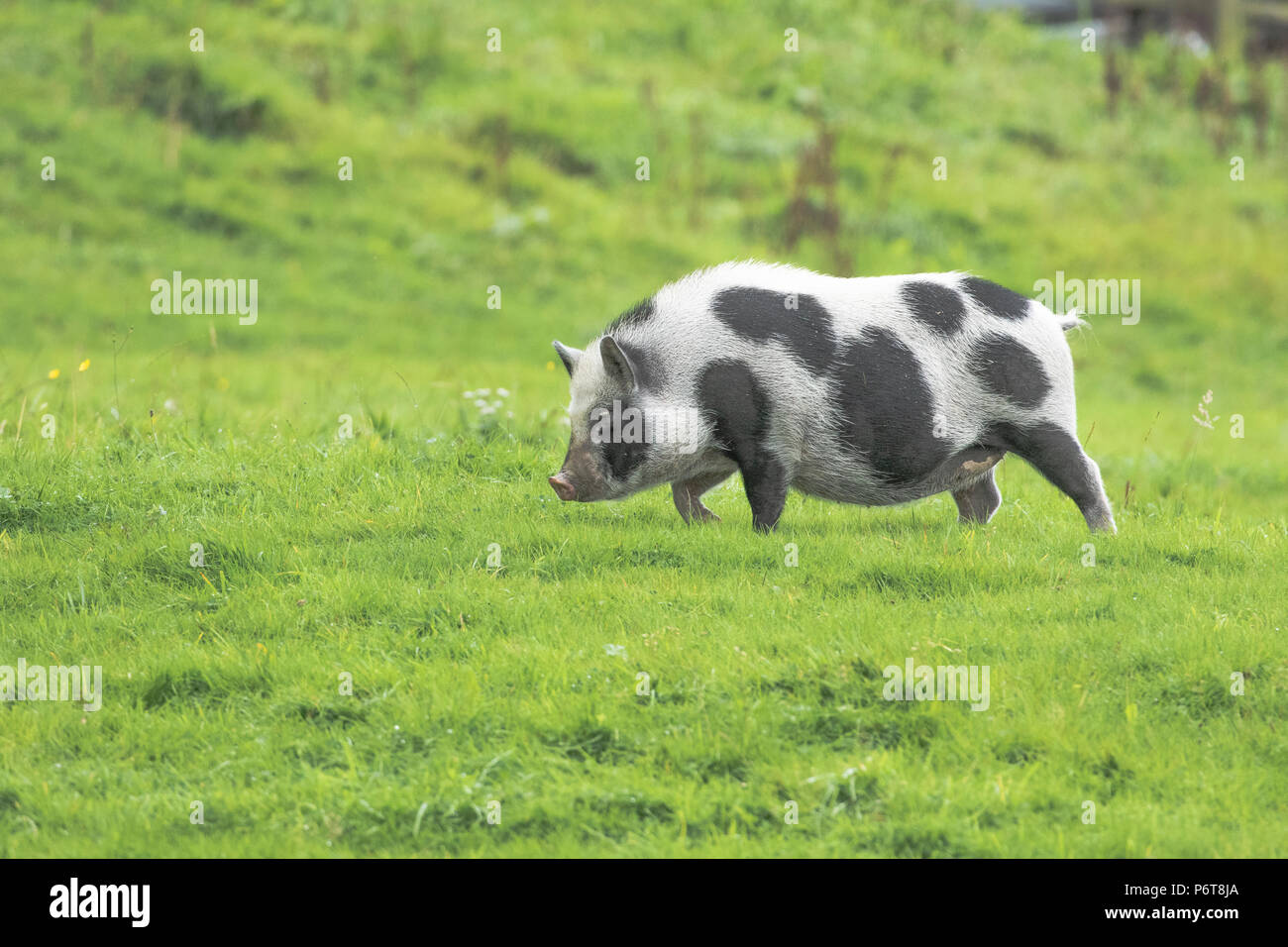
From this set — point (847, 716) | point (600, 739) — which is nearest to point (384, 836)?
point (600, 739)

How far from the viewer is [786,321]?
788 cm

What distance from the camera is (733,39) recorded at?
2550cm

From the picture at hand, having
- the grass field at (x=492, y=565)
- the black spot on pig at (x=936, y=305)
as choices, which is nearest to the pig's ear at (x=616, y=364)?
the grass field at (x=492, y=565)

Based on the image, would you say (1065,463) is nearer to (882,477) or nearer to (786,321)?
(882,477)

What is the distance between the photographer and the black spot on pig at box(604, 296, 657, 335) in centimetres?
805

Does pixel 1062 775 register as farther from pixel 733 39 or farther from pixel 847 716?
pixel 733 39

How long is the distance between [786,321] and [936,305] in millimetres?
864

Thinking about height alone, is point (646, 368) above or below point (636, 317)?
below

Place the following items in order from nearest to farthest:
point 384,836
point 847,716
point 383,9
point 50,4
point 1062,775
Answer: point 384,836 → point 1062,775 → point 847,716 → point 50,4 → point 383,9

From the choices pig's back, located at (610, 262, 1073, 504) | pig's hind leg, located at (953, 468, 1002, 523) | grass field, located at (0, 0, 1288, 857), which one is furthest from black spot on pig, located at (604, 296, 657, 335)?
pig's hind leg, located at (953, 468, 1002, 523)

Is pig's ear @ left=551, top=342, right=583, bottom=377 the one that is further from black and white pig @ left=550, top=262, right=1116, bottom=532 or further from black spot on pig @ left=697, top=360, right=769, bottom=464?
black spot on pig @ left=697, top=360, right=769, bottom=464

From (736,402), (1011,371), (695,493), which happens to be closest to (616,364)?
(736,402)

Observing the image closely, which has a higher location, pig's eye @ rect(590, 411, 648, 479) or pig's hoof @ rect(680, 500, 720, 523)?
pig's eye @ rect(590, 411, 648, 479)
